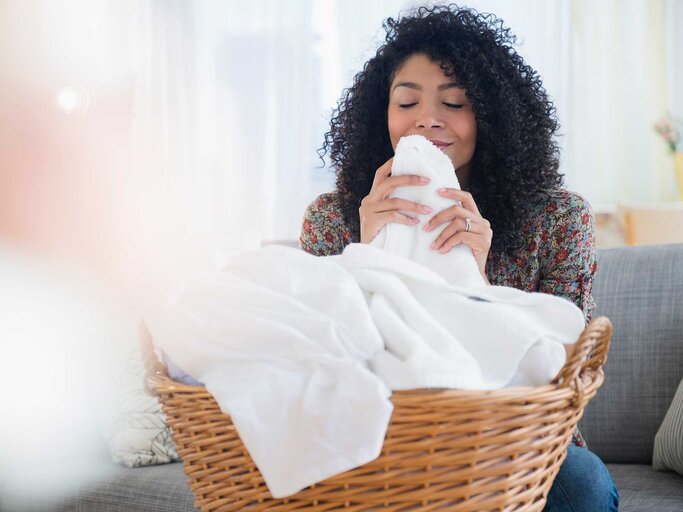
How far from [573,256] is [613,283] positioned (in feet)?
1.49

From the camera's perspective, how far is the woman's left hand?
1.10m

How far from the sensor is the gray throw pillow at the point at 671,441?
1578mm

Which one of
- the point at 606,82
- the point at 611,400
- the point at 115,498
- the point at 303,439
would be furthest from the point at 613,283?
the point at 606,82

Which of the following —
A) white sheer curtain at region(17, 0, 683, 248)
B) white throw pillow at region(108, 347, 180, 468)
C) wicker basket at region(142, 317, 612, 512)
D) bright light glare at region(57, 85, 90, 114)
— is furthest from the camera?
white sheer curtain at region(17, 0, 683, 248)

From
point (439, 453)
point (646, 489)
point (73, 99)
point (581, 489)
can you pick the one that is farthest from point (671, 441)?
point (73, 99)

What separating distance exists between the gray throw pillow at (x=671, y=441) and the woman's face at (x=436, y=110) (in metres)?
0.65

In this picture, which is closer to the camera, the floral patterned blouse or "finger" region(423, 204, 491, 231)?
"finger" region(423, 204, 491, 231)

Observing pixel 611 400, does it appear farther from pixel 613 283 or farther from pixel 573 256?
pixel 573 256

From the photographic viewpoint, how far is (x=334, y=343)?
2.53ft

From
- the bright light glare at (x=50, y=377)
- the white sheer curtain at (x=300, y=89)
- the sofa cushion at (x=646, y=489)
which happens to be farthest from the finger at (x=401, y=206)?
the white sheer curtain at (x=300, y=89)

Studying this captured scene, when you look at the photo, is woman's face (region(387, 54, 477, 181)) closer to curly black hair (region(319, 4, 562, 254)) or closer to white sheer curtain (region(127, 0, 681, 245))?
curly black hair (region(319, 4, 562, 254))

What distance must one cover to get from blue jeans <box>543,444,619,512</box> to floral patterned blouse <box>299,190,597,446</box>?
1.29 feet

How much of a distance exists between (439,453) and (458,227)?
43 centimetres

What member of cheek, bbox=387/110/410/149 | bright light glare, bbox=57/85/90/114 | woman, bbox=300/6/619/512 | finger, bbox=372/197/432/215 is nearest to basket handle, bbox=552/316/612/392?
finger, bbox=372/197/432/215
